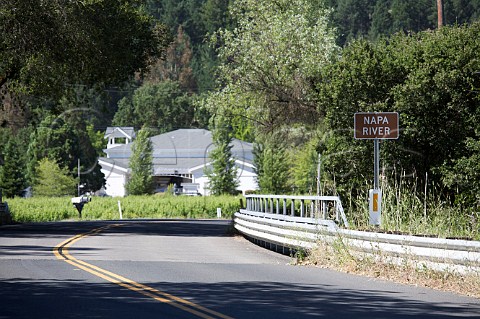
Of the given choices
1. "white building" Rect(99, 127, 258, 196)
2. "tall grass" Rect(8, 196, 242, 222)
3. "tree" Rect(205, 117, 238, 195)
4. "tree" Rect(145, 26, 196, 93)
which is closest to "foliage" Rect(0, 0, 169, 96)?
"tall grass" Rect(8, 196, 242, 222)

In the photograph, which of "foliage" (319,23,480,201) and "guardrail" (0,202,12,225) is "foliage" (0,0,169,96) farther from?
"foliage" (319,23,480,201)

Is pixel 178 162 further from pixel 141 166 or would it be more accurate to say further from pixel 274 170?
pixel 274 170

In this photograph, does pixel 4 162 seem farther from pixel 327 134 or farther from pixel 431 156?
pixel 431 156

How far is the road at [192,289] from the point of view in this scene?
12.0 m

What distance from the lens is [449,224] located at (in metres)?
18.9

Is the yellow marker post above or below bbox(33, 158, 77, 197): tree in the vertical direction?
below

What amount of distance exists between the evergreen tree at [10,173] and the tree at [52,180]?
1990mm

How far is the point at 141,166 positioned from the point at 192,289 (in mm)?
82364

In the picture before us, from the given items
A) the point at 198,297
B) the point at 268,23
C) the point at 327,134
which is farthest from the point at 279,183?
the point at 198,297

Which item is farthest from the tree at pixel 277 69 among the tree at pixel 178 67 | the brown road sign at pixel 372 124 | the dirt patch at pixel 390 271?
the tree at pixel 178 67

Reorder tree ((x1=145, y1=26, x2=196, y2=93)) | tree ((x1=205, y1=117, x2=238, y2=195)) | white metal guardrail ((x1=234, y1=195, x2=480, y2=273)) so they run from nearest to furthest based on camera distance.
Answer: white metal guardrail ((x1=234, y1=195, x2=480, y2=273))
tree ((x1=205, y1=117, x2=238, y2=195))
tree ((x1=145, y1=26, x2=196, y2=93))

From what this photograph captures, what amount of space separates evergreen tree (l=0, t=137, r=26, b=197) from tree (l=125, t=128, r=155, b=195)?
36.9 ft

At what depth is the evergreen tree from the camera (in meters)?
94.6

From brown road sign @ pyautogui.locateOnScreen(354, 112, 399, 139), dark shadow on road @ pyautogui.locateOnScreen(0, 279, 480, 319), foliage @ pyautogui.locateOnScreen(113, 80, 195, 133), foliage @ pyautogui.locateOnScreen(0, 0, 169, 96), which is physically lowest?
dark shadow on road @ pyautogui.locateOnScreen(0, 279, 480, 319)
